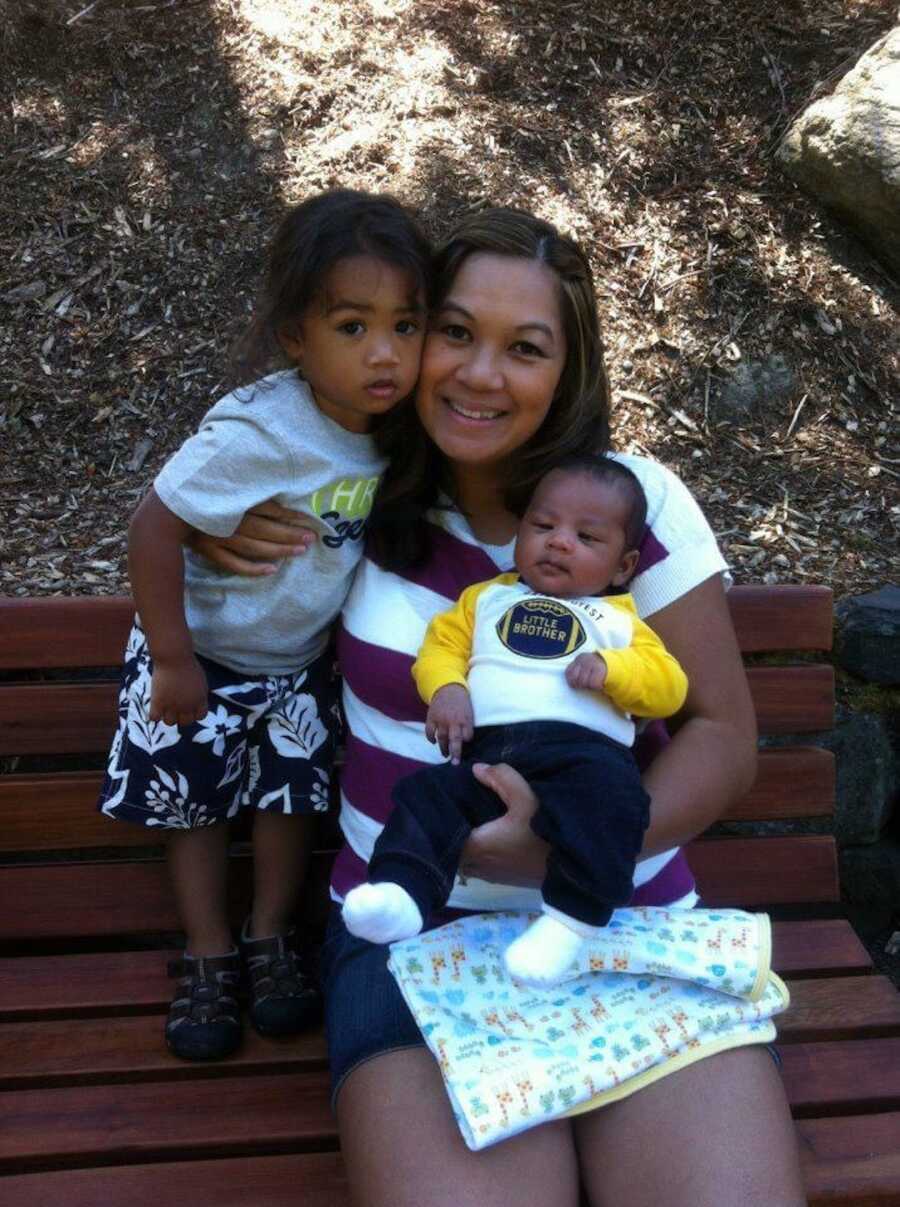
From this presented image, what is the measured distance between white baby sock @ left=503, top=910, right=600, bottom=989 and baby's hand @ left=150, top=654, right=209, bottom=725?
30.2 inches

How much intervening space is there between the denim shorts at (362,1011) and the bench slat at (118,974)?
534mm

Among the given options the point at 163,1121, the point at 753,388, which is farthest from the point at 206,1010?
the point at 753,388

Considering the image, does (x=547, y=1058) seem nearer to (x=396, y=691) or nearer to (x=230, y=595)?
(x=396, y=691)

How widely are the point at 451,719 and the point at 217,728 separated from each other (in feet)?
1.97

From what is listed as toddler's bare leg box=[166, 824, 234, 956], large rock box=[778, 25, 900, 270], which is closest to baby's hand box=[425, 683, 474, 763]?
toddler's bare leg box=[166, 824, 234, 956]

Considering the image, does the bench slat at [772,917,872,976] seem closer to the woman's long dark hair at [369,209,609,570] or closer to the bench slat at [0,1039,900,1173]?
the bench slat at [0,1039,900,1173]

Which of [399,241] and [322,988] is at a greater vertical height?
[399,241]

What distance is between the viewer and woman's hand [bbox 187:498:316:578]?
2.35 m

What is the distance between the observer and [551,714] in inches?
82.8

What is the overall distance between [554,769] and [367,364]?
0.80 m

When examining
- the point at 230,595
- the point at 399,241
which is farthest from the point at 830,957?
the point at 399,241

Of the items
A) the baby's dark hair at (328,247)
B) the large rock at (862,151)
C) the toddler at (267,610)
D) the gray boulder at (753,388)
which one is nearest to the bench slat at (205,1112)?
the toddler at (267,610)

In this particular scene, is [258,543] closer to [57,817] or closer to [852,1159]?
[57,817]

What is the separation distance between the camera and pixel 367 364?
7.45 feet
